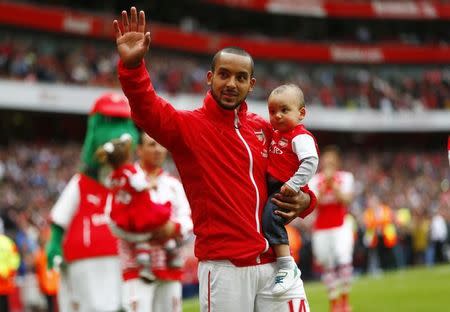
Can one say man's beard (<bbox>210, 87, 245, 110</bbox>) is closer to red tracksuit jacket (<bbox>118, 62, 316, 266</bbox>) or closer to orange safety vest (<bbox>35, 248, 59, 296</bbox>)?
red tracksuit jacket (<bbox>118, 62, 316, 266</bbox>)

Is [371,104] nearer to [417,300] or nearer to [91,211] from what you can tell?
[417,300]

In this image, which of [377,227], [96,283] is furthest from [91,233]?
[377,227]

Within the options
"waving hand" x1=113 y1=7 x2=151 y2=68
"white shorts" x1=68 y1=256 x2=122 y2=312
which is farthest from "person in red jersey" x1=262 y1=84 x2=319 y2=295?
"white shorts" x1=68 y1=256 x2=122 y2=312

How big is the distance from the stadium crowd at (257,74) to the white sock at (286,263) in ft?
79.8

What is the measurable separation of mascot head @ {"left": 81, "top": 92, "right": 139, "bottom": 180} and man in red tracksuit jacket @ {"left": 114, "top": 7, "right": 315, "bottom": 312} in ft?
7.53

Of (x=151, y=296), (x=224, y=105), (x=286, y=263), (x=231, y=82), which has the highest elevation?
(x=231, y=82)

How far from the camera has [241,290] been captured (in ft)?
15.5

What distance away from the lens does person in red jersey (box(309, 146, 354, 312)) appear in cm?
1281

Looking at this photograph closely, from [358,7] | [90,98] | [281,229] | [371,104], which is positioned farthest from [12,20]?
[281,229]

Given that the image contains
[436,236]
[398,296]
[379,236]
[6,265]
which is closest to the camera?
[6,265]

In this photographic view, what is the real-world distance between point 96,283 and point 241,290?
2496 millimetres

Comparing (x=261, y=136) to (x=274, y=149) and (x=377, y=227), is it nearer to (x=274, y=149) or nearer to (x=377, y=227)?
(x=274, y=149)

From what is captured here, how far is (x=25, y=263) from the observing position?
15.2 meters

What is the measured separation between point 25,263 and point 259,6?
3078 cm
